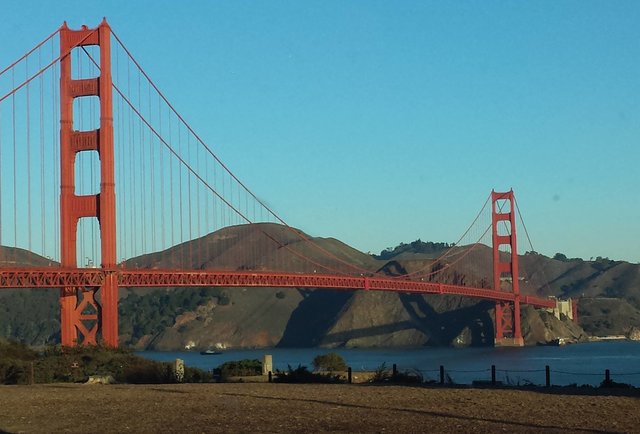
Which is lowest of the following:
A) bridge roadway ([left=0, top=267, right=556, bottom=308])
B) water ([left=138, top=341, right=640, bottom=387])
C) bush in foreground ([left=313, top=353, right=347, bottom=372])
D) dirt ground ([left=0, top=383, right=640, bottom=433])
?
water ([left=138, top=341, right=640, bottom=387])

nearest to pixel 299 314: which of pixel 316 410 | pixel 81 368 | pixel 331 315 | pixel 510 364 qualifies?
pixel 331 315

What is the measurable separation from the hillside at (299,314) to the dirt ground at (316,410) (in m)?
100

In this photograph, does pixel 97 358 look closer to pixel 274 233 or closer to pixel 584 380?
pixel 584 380

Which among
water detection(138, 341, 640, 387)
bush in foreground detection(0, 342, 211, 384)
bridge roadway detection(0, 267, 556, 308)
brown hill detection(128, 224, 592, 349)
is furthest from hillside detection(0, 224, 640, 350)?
bush in foreground detection(0, 342, 211, 384)

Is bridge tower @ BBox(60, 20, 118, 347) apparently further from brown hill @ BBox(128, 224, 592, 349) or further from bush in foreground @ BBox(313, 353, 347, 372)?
brown hill @ BBox(128, 224, 592, 349)

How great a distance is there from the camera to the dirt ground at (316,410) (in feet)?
60.3

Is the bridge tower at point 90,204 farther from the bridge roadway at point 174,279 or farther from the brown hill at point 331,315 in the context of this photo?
the brown hill at point 331,315

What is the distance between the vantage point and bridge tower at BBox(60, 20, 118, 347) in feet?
178

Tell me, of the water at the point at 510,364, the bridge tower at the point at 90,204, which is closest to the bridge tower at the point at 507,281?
the water at the point at 510,364

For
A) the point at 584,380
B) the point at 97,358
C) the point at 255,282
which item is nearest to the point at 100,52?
the point at 255,282

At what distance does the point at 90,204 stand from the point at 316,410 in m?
35.6

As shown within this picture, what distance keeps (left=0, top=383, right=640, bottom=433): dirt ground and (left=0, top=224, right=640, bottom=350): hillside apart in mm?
100157

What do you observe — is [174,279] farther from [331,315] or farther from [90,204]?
[331,315]

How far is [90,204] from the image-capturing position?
54.7 m
